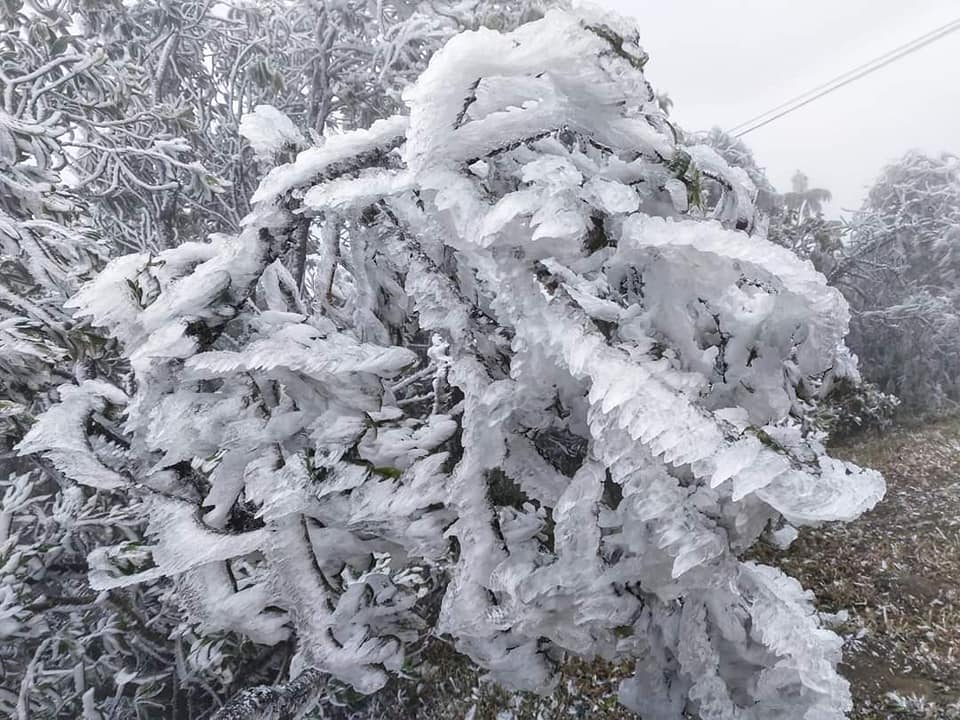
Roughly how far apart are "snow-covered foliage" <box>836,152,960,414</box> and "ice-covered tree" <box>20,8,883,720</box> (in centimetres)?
878

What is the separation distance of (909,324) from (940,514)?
4.84 m

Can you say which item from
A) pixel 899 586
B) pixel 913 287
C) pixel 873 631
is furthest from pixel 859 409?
pixel 873 631

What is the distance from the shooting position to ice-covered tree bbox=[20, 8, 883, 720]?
79 centimetres

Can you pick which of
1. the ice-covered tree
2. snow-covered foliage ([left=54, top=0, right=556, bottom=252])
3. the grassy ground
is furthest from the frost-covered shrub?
the ice-covered tree

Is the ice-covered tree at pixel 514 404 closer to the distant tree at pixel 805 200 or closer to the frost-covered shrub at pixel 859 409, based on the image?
the frost-covered shrub at pixel 859 409

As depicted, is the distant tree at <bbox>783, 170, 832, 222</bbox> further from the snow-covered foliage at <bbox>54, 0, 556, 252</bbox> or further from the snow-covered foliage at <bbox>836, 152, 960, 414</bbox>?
the snow-covered foliage at <bbox>54, 0, 556, 252</bbox>

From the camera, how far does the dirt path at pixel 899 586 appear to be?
2.70m

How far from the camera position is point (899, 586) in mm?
3645

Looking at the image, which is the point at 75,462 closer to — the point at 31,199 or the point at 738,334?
the point at 738,334

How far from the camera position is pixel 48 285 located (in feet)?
6.79

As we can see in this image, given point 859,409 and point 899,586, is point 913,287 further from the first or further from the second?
point 899,586

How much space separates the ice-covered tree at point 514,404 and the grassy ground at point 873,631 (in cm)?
127

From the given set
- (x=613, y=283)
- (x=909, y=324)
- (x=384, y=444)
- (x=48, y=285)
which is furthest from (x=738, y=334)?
(x=909, y=324)

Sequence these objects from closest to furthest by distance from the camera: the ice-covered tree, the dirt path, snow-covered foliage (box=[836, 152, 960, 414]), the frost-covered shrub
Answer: the ice-covered tree
the dirt path
the frost-covered shrub
snow-covered foliage (box=[836, 152, 960, 414])
